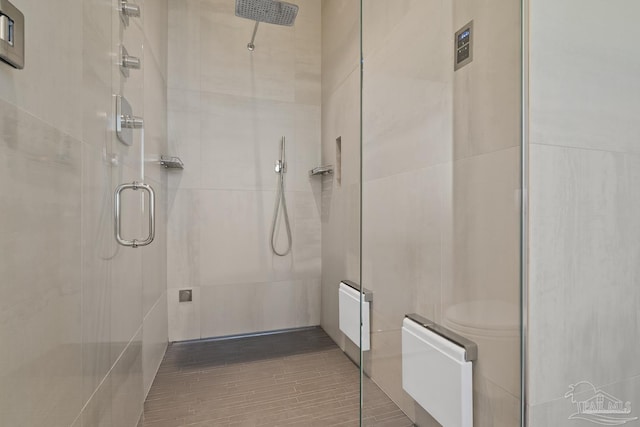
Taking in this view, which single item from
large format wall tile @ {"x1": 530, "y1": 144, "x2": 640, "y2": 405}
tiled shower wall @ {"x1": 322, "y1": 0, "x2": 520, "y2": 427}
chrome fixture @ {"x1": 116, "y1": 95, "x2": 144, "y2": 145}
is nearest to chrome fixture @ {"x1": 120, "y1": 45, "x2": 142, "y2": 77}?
chrome fixture @ {"x1": 116, "y1": 95, "x2": 144, "y2": 145}

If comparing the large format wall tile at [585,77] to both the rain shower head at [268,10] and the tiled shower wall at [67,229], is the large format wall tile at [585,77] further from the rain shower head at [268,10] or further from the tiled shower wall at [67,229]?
the rain shower head at [268,10]

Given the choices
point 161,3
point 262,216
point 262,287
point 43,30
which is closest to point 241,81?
point 161,3

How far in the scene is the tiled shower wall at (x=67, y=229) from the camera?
62 cm

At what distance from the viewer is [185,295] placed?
96.9 inches

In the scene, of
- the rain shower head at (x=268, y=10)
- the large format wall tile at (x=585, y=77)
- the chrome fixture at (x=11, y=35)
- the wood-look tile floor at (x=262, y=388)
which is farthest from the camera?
the rain shower head at (x=268, y=10)

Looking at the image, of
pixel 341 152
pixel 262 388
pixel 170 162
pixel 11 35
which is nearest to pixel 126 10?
pixel 11 35

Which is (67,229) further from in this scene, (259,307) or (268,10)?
(259,307)

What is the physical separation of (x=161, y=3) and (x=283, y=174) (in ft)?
4.93

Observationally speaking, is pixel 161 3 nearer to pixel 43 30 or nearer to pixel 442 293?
pixel 43 30

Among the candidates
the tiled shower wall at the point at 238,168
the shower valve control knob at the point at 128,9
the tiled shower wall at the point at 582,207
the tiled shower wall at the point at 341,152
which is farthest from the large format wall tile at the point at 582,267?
the tiled shower wall at the point at 238,168

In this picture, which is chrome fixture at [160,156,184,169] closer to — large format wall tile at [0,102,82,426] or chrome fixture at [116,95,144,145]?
chrome fixture at [116,95,144,145]

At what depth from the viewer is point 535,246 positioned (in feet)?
2.81

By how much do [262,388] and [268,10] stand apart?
237cm

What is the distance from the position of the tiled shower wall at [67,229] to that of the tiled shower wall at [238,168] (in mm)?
979
